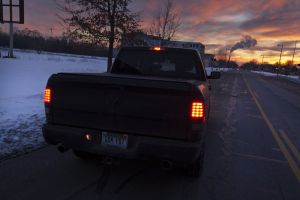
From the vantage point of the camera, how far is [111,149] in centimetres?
405

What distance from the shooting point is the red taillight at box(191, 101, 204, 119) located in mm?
3771

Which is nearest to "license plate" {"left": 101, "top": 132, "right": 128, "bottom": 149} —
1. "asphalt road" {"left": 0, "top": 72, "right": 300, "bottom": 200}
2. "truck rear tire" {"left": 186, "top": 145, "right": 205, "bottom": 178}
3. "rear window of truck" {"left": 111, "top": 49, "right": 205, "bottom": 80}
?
"asphalt road" {"left": 0, "top": 72, "right": 300, "bottom": 200}

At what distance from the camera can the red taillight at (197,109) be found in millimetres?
3771

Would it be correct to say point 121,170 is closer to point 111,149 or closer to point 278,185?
point 111,149

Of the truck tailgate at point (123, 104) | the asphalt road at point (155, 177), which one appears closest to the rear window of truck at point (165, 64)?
the asphalt road at point (155, 177)

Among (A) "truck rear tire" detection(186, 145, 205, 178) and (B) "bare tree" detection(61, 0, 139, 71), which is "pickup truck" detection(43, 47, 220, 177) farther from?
(B) "bare tree" detection(61, 0, 139, 71)

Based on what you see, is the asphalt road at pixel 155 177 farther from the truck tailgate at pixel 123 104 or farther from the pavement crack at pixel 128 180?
the truck tailgate at pixel 123 104

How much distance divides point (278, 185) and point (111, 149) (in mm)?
2524

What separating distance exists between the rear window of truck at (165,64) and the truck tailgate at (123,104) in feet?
6.67

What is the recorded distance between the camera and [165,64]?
600cm

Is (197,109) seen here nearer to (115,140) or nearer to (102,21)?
(115,140)

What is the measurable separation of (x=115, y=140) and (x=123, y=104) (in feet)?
1.51

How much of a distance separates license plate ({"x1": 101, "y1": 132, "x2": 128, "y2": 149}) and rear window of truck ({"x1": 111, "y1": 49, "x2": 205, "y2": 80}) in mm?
2161

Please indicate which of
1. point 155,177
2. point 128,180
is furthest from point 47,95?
point 155,177
